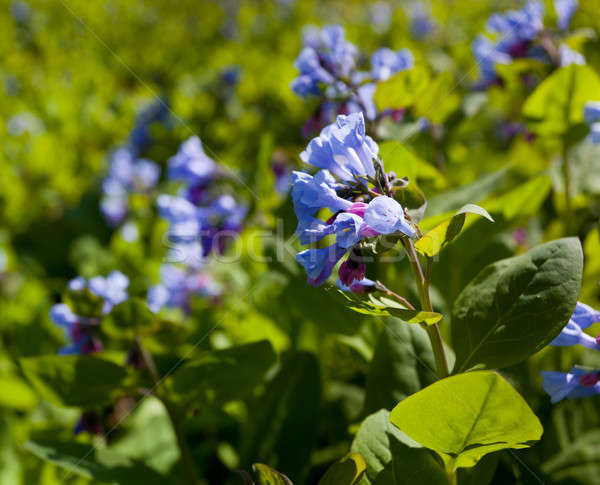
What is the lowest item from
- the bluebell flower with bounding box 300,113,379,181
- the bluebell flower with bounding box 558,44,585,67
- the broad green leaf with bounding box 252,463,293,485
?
the broad green leaf with bounding box 252,463,293,485

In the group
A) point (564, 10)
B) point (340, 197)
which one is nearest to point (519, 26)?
point (564, 10)

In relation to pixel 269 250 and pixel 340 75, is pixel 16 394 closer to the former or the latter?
pixel 269 250

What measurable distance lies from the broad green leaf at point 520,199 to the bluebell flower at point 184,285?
41.6 inches

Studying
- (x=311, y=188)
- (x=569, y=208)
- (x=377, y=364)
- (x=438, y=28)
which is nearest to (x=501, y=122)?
(x=569, y=208)

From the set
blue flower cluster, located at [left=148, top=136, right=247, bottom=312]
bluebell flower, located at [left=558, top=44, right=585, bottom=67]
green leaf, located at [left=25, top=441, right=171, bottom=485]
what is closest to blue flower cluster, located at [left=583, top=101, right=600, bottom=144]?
bluebell flower, located at [left=558, top=44, right=585, bottom=67]

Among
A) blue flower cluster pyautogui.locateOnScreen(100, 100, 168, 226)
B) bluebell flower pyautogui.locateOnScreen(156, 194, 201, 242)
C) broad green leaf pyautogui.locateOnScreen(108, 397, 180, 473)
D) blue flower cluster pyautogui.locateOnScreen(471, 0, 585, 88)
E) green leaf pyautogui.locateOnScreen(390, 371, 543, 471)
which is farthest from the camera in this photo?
blue flower cluster pyautogui.locateOnScreen(100, 100, 168, 226)

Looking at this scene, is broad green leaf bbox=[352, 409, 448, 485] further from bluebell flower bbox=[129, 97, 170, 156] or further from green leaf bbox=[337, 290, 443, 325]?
bluebell flower bbox=[129, 97, 170, 156]

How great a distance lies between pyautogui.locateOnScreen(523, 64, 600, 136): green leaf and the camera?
4.44ft

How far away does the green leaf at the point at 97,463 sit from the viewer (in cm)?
105

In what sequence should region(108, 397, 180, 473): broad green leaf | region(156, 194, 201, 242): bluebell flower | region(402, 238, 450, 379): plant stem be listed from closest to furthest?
region(402, 238, 450, 379): plant stem < region(108, 397, 180, 473): broad green leaf < region(156, 194, 201, 242): bluebell flower

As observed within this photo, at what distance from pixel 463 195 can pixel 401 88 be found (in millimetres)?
319

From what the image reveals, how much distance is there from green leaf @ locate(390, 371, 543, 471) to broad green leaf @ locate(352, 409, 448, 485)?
6cm

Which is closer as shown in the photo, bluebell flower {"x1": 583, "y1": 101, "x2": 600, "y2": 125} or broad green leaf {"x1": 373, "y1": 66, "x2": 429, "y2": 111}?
bluebell flower {"x1": 583, "y1": 101, "x2": 600, "y2": 125}

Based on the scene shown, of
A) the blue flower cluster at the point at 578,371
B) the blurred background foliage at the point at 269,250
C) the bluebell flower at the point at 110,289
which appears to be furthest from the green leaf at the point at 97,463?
the blue flower cluster at the point at 578,371
